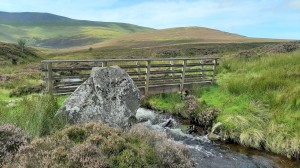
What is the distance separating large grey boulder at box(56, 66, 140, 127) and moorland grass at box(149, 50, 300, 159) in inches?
167

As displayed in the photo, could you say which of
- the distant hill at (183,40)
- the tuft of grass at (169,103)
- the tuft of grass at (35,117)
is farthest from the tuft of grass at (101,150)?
the distant hill at (183,40)

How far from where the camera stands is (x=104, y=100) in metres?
9.68

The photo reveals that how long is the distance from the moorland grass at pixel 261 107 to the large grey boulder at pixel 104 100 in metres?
4.24

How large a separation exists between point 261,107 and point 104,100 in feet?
22.5

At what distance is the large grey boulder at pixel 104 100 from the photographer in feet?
30.6

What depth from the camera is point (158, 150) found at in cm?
728

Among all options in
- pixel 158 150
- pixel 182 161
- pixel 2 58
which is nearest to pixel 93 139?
Result: pixel 158 150

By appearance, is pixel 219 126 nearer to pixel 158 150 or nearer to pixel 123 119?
pixel 123 119

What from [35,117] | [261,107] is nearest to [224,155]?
[261,107]

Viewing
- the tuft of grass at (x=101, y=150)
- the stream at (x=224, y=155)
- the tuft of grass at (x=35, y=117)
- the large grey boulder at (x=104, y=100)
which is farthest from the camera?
the stream at (x=224, y=155)

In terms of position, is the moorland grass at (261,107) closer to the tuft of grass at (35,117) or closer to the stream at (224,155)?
the stream at (224,155)

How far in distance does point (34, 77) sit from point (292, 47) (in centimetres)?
2464

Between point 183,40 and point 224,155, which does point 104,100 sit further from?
point 183,40

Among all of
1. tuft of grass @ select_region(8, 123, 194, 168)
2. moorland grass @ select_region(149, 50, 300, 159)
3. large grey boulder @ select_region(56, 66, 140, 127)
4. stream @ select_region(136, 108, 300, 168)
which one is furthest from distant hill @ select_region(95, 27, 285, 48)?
tuft of grass @ select_region(8, 123, 194, 168)
